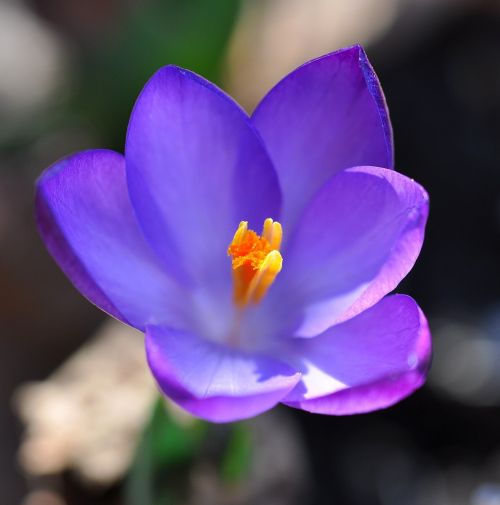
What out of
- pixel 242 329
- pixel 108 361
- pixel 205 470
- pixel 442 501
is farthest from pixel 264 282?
pixel 442 501

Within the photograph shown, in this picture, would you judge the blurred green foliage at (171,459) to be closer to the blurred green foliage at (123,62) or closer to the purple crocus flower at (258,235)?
the purple crocus flower at (258,235)

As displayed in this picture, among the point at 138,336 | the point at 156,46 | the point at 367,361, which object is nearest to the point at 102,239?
the point at 367,361

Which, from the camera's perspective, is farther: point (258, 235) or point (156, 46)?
point (156, 46)

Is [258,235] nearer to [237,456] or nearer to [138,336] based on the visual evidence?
[237,456]

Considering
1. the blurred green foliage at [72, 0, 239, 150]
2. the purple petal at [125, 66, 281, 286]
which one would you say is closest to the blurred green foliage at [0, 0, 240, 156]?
the blurred green foliage at [72, 0, 239, 150]

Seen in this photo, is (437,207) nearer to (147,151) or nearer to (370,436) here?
(370,436)

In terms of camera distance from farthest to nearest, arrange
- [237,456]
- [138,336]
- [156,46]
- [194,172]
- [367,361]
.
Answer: [156,46] → [138,336] → [237,456] → [194,172] → [367,361]

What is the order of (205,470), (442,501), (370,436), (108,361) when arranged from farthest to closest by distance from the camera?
(370,436) → (442,501) → (108,361) → (205,470)

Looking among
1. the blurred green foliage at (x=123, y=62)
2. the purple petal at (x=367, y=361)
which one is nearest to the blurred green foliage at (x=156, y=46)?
the blurred green foliage at (x=123, y=62)
